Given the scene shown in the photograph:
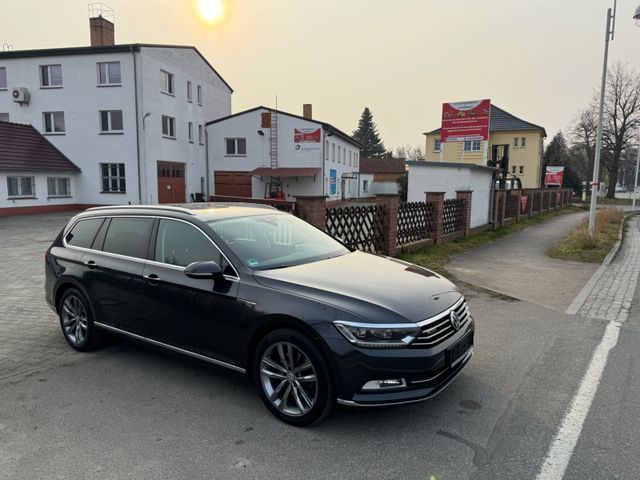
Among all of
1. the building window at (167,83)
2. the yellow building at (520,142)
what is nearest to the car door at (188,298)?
the building window at (167,83)

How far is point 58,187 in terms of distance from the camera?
28.1m

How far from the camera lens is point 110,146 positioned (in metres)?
28.6

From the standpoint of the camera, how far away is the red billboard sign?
90.8ft

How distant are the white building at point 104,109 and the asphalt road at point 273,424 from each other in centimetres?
2531

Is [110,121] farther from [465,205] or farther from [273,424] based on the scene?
[273,424]

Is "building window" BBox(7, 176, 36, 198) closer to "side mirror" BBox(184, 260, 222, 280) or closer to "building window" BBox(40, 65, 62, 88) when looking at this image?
"building window" BBox(40, 65, 62, 88)

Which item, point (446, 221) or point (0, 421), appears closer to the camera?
point (0, 421)

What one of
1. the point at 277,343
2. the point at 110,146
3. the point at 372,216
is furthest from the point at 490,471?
the point at 110,146

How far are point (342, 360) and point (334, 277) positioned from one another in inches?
31.0

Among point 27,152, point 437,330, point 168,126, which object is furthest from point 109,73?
point 437,330

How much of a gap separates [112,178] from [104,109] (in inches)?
165

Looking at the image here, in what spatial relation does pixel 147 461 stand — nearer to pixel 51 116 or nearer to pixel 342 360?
pixel 342 360

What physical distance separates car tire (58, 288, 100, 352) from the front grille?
354 centimetres

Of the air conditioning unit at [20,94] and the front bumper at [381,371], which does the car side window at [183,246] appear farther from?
the air conditioning unit at [20,94]
